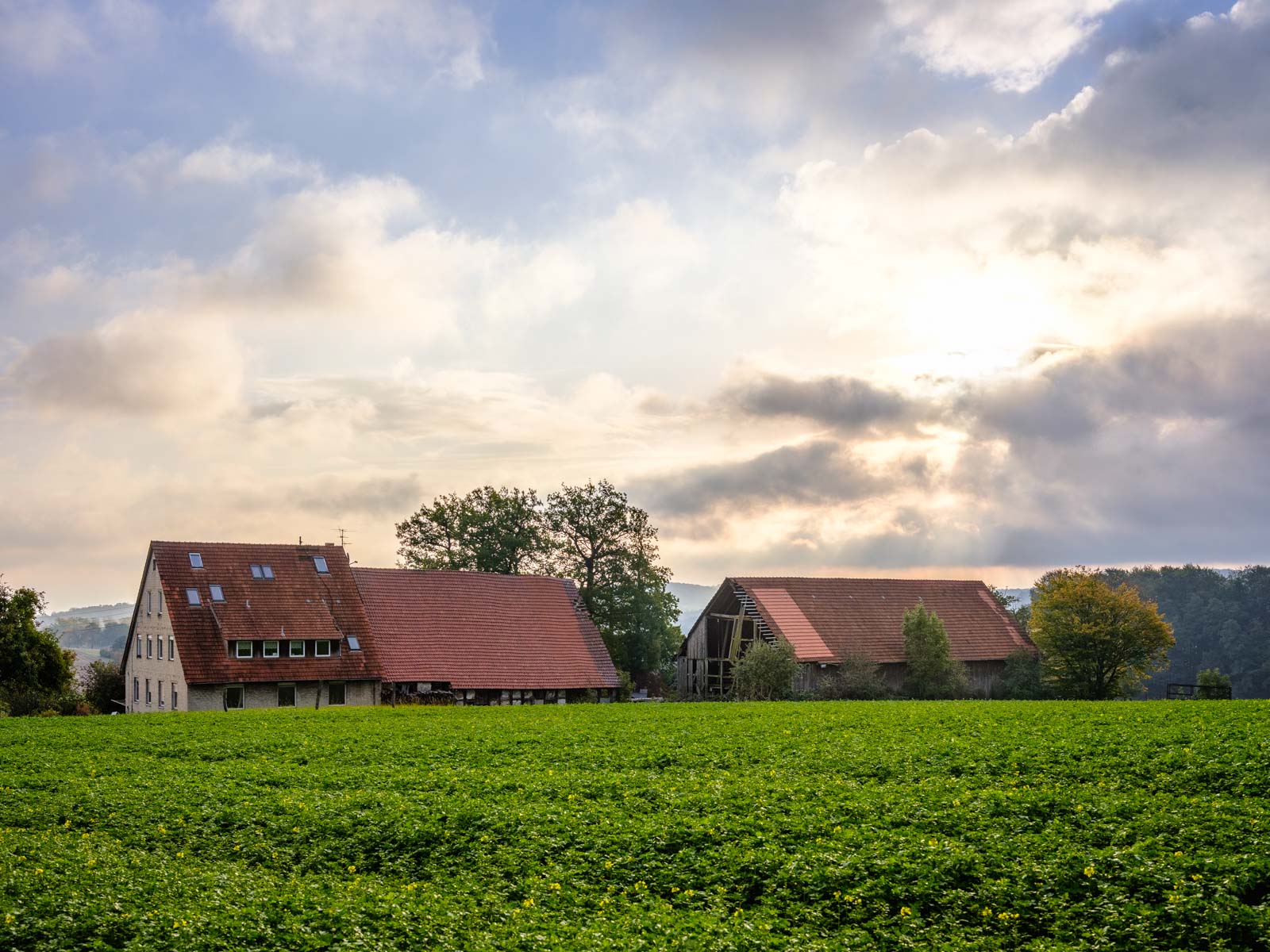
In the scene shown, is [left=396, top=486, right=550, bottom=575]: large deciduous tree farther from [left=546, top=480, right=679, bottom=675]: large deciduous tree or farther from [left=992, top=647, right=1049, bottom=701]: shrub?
[left=992, top=647, right=1049, bottom=701]: shrub

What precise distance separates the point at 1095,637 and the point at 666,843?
5109 centimetres

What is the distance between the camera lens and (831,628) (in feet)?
213

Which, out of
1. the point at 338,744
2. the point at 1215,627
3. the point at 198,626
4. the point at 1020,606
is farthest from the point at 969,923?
the point at 1215,627

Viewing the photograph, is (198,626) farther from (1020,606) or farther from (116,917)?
(1020,606)

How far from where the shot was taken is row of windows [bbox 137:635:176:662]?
5147 cm

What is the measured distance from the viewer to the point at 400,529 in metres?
76.9

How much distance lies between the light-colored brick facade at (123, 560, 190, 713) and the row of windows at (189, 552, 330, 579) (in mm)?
2075

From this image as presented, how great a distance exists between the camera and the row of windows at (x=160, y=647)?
169 ft

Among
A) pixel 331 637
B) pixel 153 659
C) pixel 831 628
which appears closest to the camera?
pixel 331 637

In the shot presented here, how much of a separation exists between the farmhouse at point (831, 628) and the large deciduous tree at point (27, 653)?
36516 millimetres

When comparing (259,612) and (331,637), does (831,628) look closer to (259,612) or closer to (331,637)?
(331,637)

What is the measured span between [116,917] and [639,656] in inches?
2279

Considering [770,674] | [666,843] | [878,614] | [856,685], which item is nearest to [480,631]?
[770,674]

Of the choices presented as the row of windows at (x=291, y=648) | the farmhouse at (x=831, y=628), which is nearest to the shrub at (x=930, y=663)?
the farmhouse at (x=831, y=628)
